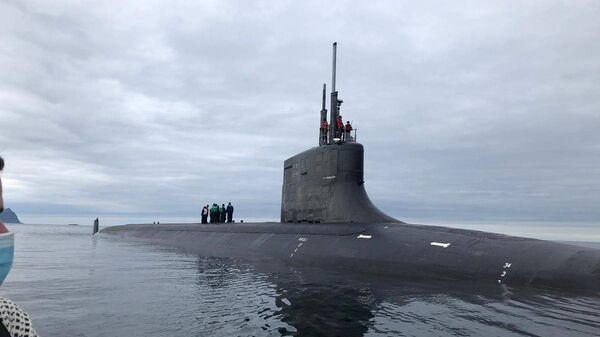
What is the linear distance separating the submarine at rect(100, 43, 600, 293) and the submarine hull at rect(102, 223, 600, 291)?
2 cm

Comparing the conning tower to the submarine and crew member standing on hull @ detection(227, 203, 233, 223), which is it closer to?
the submarine

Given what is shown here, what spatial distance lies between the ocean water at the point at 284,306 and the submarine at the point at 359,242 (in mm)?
803

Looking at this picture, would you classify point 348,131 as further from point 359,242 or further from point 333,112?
point 359,242

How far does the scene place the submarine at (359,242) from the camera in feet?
38.9

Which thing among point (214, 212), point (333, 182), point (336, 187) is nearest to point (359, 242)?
point (336, 187)

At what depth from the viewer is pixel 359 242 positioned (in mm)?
16000

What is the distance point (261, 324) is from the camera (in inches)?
299

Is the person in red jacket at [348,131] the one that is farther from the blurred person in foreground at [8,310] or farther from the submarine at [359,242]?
the blurred person in foreground at [8,310]

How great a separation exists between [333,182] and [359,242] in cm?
324

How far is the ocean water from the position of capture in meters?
7.40

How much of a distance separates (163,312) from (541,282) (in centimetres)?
892

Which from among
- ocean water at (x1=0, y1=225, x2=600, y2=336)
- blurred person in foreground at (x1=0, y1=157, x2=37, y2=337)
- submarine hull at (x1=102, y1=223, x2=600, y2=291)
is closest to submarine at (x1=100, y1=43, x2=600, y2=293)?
submarine hull at (x1=102, y1=223, x2=600, y2=291)

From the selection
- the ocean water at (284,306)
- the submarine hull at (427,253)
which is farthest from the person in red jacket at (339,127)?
the ocean water at (284,306)

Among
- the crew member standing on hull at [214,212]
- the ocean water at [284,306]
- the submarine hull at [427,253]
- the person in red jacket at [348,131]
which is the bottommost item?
the ocean water at [284,306]
